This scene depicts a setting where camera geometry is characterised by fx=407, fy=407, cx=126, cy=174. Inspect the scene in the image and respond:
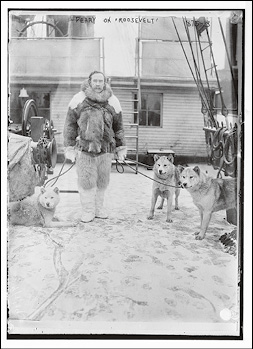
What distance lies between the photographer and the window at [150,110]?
1.43m

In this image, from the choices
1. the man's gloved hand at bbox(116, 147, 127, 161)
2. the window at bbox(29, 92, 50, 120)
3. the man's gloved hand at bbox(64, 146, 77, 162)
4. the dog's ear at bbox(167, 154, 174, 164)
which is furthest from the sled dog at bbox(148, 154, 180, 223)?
the window at bbox(29, 92, 50, 120)

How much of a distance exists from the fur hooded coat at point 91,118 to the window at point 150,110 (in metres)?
0.08

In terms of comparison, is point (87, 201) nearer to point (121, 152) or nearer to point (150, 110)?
point (121, 152)

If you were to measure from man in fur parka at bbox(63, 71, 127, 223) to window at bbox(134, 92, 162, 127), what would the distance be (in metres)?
0.08

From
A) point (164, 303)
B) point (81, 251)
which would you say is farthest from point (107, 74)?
point (164, 303)

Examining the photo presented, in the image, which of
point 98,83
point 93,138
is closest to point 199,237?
point 93,138

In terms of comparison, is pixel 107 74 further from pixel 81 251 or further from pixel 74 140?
pixel 81 251

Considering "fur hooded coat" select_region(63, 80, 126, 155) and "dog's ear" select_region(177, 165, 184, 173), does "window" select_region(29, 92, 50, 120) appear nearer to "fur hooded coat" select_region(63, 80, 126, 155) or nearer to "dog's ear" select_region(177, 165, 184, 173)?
"fur hooded coat" select_region(63, 80, 126, 155)

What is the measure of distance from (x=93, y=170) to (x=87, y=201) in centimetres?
11

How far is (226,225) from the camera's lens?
1.42 m

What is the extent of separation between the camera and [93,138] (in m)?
1.42

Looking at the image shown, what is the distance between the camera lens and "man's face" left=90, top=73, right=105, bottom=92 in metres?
1.41

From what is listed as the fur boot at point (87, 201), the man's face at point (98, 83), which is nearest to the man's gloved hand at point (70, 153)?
the fur boot at point (87, 201)

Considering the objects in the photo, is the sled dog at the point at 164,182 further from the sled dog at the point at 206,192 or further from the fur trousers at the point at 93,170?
the fur trousers at the point at 93,170
